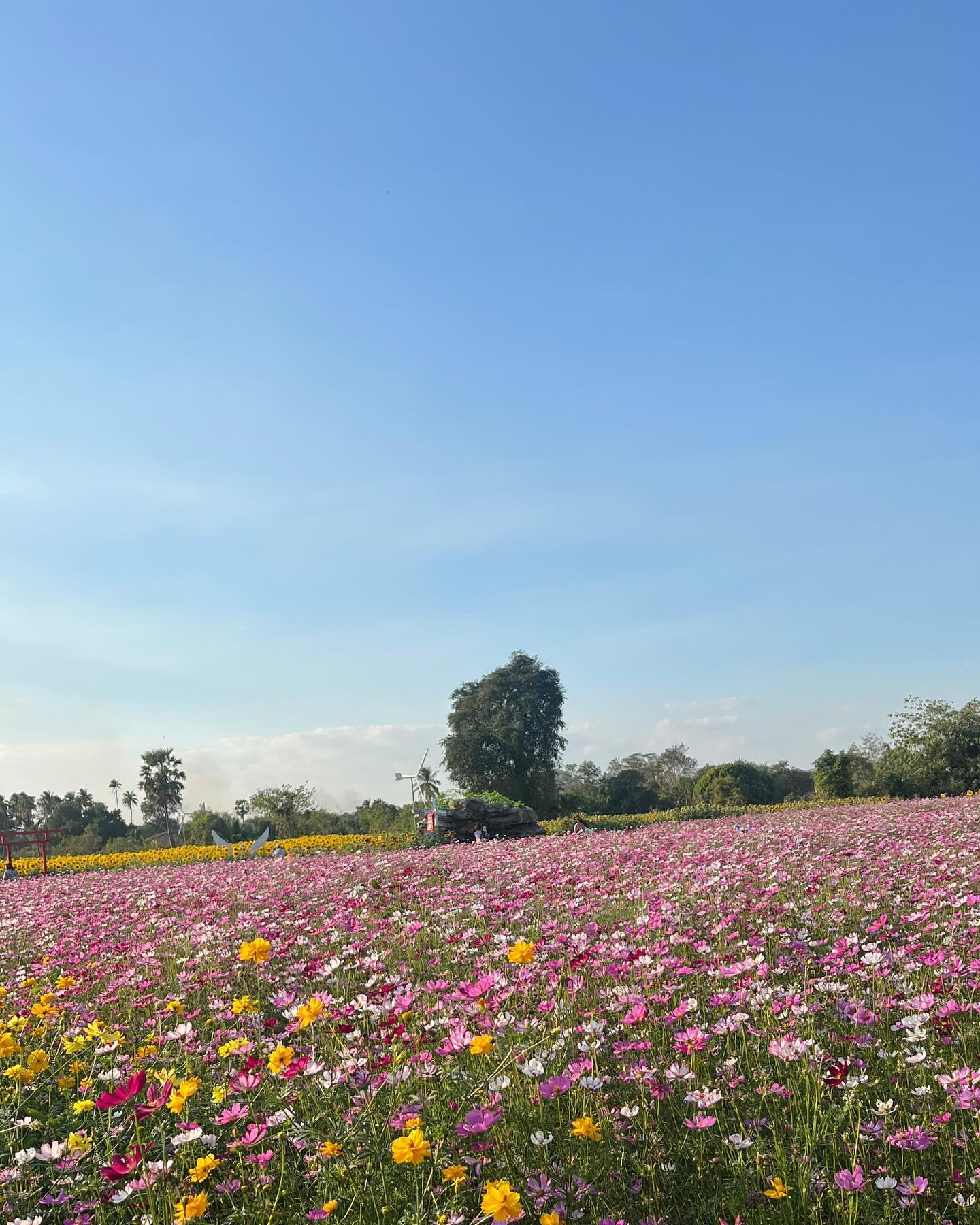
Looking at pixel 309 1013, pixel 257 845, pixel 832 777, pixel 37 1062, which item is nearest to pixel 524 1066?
pixel 309 1013

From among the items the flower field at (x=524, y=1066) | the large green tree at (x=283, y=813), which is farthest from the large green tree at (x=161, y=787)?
the flower field at (x=524, y=1066)

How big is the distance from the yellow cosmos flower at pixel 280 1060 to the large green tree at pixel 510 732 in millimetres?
41219

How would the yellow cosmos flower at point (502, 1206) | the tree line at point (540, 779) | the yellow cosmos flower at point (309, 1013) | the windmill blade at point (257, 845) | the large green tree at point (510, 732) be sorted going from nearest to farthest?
the yellow cosmos flower at point (502, 1206) < the yellow cosmos flower at point (309, 1013) < the windmill blade at point (257, 845) < the tree line at point (540, 779) < the large green tree at point (510, 732)

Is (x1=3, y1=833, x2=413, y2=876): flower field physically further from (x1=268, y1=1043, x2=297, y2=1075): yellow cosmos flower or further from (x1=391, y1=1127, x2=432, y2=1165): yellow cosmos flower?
(x1=391, y1=1127, x2=432, y2=1165): yellow cosmos flower

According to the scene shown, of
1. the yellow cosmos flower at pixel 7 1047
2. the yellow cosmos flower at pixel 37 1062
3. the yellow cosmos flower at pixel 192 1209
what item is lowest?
the yellow cosmos flower at pixel 192 1209

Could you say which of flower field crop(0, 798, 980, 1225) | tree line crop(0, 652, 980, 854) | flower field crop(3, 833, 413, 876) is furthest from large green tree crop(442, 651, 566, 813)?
flower field crop(0, 798, 980, 1225)

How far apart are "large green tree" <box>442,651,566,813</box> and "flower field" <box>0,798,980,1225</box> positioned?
37563 mm

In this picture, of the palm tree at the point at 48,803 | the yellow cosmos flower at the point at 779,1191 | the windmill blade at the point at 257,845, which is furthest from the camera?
the palm tree at the point at 48,803

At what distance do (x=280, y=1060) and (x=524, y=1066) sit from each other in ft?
3.24

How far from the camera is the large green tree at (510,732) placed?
45312mm

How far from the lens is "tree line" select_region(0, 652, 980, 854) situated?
3334cm

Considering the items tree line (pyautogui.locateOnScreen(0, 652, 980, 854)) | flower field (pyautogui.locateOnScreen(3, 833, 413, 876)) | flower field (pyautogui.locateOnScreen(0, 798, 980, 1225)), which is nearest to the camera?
flower field (pyautogui.locateOnScreen(0, 798, 980, 1225))

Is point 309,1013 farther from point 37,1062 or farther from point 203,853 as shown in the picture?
point 203,853

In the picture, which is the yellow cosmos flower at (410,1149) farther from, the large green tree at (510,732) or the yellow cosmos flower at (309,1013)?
the large green tree at (510,732)
